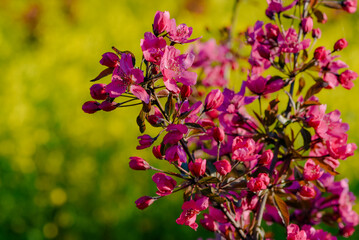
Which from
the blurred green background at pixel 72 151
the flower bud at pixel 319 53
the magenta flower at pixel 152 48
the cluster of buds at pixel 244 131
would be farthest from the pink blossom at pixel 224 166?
the blurred green background at pixel 72 151

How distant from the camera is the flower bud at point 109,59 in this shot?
74 cm

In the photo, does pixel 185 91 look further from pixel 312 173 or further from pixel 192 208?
pixel 312 173

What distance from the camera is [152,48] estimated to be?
72cm

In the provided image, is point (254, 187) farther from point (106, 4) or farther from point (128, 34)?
point (106, 4)

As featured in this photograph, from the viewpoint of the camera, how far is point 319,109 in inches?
34.7

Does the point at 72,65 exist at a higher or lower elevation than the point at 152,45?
lower

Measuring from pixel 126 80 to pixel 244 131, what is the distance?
0.40m

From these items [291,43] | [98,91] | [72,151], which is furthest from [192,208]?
[72,151]

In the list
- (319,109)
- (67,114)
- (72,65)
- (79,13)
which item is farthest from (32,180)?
(79,13)

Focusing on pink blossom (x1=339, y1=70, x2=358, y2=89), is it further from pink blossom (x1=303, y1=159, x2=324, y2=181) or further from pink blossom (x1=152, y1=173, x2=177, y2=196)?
pink blossom (x1=152, y1=173, x2=177, y2=196)

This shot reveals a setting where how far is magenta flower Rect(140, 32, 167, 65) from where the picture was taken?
0.71 m

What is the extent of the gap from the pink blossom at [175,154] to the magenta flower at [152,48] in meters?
0.15

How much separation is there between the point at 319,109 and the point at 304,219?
1.12 feet

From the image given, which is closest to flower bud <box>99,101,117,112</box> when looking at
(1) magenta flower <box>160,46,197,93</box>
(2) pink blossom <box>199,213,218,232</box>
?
(1) magenta flower <box>160,46,197,93</box>
